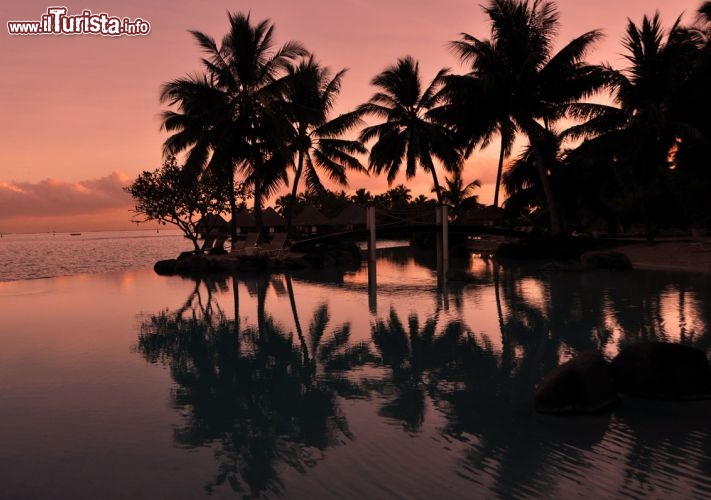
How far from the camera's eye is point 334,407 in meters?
5.98

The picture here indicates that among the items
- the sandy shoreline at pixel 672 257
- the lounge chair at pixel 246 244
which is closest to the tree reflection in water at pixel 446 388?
the sandy shoreline at pixel 672 257

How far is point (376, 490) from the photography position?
402cm

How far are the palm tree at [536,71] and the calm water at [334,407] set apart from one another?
13734 millimetres

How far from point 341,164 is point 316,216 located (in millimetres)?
20069

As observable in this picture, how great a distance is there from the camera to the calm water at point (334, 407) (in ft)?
13.9

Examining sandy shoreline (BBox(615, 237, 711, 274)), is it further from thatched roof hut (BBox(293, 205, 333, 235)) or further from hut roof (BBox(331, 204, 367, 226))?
thatched roof hut (BBox(293, 205, 333, 235))

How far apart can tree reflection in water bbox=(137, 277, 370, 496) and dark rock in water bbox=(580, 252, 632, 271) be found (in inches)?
527

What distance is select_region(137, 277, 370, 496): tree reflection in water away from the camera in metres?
4.72

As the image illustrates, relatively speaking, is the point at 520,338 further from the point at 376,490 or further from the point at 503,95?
the point at 503,95

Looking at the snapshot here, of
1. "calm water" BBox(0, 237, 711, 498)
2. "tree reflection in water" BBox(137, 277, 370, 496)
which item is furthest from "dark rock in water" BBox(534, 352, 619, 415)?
"tree reflection in water" BBox(137, 277, 370, 496)

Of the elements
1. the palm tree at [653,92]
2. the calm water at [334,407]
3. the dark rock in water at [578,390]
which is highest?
the palm tree at [653,92]

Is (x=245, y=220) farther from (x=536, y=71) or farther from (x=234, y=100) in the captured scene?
(x=536, y=71)

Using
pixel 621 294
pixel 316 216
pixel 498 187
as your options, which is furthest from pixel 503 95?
pixel 316 216

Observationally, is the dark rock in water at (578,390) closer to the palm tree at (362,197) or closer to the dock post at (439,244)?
the dock post at (439,244)
